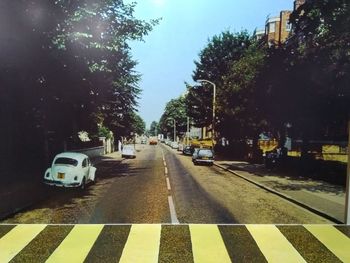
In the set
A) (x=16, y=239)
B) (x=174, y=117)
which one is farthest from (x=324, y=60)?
(x=16, y=239)

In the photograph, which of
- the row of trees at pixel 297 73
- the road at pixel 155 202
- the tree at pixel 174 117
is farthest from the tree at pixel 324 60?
the tree at pixel 174 117

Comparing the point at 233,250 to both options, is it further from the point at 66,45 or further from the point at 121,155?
the point at 66,45

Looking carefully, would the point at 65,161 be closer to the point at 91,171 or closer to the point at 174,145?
the point at 91,171

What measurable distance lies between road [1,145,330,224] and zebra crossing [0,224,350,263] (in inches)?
8.9

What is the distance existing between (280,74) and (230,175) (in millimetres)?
3226

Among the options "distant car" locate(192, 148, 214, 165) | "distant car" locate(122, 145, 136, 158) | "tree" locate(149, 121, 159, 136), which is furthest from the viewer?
"distant car" locate(192, 148, 214, 165)

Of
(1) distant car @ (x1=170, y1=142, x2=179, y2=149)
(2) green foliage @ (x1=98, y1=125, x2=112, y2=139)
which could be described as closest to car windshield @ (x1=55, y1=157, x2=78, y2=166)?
(2) green foliage @ (x1=98, y1=125, x2=112, y2=139)

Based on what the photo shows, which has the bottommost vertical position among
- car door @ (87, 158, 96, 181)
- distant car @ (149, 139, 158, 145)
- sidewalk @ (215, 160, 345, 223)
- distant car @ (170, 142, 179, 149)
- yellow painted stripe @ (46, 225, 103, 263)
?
yellow painted stripe @ (46, 225, 103, 263)

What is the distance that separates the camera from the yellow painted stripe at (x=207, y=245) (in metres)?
7.55

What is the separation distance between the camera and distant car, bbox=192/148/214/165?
36.0 ft

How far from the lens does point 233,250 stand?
7961 mm

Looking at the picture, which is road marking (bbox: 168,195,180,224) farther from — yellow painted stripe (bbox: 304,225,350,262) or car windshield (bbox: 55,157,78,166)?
yellow painted stripe (bbox: 304,225,350,262)

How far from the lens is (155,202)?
9719mm

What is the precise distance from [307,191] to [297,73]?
10.2 ft
